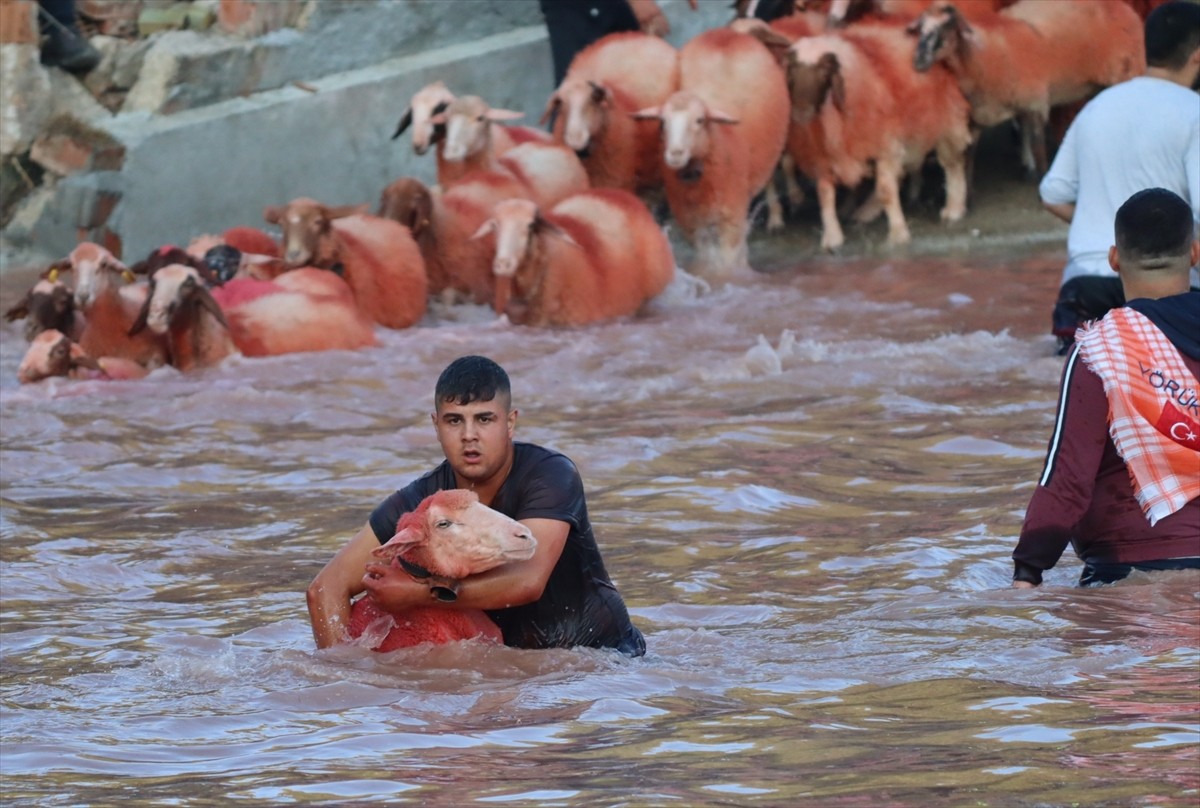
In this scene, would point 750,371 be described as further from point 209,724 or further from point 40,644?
point 209,724

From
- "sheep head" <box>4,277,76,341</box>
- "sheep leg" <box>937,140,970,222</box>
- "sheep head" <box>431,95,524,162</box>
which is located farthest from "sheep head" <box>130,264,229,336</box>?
"sheep leg" <box>937,140,970,222</box>

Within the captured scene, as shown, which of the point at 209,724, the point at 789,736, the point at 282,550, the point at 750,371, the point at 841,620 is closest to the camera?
the point at 789,736

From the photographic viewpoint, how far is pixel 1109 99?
26.7 feet

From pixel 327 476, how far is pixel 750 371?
276 cm

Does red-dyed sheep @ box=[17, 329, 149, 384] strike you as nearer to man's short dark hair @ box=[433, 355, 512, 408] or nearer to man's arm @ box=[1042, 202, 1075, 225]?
man's arm @ box=[1042, 202, 1075, 225]

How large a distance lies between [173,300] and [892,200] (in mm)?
5745

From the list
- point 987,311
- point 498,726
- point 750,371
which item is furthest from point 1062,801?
point 987,311

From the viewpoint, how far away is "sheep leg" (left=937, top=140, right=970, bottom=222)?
14320 mm

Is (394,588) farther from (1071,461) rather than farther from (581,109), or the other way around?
(581,109)

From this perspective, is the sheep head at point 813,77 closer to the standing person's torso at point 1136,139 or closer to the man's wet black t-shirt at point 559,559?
the standing person's torso at point 1136,139

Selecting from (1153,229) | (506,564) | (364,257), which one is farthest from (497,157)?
(506,564)

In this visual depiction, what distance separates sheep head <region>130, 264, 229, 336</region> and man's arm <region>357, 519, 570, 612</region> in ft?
21.4

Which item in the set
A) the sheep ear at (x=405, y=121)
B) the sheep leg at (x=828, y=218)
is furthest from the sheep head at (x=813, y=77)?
the sheep ear at (x=405, y=121)

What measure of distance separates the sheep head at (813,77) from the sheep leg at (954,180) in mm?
973
